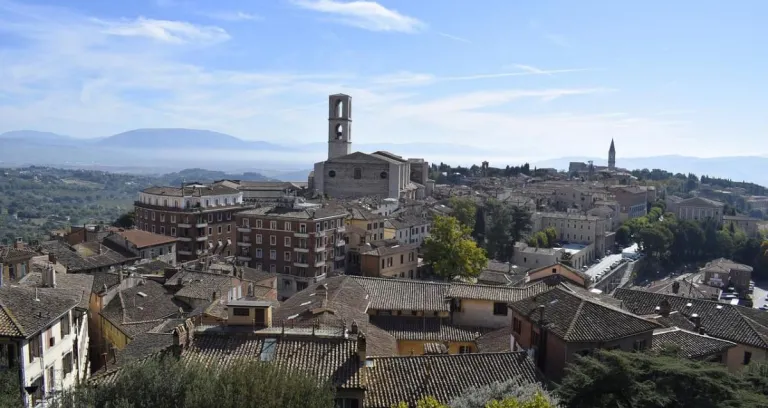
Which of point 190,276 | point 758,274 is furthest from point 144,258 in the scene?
point 758,274

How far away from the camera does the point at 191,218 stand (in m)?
53.3

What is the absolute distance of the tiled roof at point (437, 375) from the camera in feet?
52.3

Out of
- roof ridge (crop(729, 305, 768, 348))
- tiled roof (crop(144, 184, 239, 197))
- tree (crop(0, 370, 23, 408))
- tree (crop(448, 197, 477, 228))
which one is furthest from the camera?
tree (crop(448, 197, 477, 228))

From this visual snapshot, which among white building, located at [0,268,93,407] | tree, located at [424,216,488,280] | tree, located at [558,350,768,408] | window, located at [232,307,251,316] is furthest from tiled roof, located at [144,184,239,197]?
tree, located at [558,350,768,408]

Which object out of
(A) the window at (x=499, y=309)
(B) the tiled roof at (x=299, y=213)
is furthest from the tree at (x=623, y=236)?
(A) the window at (x=499, y=309)

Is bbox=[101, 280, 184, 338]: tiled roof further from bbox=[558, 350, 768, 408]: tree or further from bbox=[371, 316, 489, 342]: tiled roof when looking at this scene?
bbox=[558, 350, 768, 408]: tree

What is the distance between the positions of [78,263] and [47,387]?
66.9 ft

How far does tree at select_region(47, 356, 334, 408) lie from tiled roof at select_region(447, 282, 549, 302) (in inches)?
613

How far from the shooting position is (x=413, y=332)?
2570cm

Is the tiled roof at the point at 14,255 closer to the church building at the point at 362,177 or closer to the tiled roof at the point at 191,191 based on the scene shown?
the tiled roof at the point at 191,191

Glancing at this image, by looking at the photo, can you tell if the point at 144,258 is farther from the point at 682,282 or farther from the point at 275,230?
the point at 682,282

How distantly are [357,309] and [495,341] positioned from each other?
5478 millimetres

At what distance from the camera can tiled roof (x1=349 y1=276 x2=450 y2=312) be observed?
2752 cm

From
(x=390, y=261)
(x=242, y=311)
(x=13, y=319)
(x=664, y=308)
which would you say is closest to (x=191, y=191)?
(x=390, y=261)
